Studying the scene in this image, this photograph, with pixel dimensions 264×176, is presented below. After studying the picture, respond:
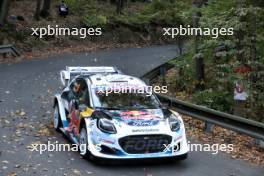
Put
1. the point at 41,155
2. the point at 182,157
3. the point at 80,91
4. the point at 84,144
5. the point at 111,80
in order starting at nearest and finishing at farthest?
the point at 182,157, the point at 84,144, the point at 41,155, the point at 111,80, the point at 80,91

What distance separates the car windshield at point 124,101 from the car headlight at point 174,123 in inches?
27.6

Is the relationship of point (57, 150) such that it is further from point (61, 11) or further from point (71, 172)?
point (61, 11)

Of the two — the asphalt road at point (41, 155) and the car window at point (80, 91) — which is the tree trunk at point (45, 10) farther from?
the car window at point (80, 91)

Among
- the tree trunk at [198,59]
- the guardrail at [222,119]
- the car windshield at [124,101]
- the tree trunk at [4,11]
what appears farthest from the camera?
the tree trunk at [4,11]

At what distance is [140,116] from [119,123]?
1.76 feet

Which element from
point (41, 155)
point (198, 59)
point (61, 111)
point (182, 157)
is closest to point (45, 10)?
point (198, 59)

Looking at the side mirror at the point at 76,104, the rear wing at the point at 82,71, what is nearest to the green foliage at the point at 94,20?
the rear wing at the point at 82,71

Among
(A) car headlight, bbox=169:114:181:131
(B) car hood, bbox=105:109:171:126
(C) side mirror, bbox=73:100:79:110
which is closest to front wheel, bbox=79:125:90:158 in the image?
(B) car hood, bbox=105:109:171:126

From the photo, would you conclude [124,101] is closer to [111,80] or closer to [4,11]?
[111,80]

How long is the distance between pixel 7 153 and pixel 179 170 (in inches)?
137

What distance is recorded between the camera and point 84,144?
10.4 meters

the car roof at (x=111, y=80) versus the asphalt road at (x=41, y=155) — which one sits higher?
the car roof at (x=111, y=80)

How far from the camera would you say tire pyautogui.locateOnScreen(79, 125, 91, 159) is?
33.5ft

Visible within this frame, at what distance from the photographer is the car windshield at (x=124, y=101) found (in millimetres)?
10891
